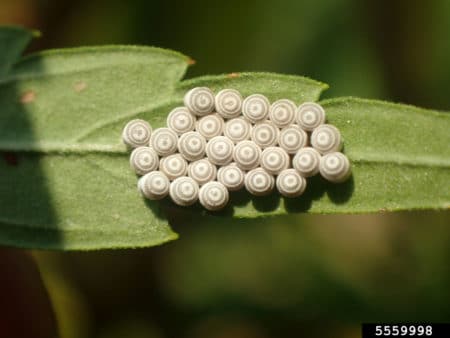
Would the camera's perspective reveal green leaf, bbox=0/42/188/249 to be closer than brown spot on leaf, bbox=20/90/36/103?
Yes

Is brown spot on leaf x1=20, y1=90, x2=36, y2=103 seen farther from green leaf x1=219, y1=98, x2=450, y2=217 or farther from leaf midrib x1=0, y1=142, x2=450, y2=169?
green leaf x1=219, y1=98, x2=450, y2=217

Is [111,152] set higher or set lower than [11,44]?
lower

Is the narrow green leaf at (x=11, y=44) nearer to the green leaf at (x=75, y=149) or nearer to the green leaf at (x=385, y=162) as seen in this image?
the green leaf at (x=75, y=149)

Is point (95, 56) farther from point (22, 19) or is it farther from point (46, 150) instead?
point (22, 19)

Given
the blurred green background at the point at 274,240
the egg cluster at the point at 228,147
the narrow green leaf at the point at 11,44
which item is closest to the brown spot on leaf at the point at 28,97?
the narrow green leaf at the point at 11,44

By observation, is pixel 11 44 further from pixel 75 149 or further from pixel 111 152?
pixel 111 152

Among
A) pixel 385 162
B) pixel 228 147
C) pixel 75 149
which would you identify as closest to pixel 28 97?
pixel 75 149

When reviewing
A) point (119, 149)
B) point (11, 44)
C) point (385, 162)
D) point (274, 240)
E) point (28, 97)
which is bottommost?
point (274, 240)

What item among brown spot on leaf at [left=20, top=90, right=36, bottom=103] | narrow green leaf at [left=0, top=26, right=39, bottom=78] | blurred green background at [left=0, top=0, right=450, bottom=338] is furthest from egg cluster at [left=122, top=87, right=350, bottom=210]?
blurred green background at [left=0, top=0, right=450, bottom=338]
